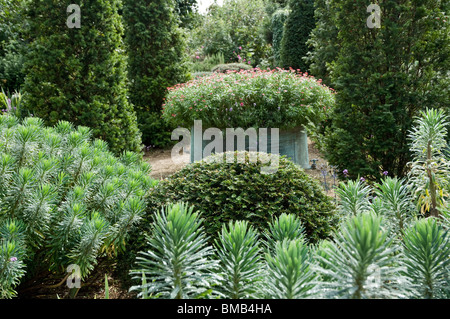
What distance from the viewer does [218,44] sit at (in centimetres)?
1692

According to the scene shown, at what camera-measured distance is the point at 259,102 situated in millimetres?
6375

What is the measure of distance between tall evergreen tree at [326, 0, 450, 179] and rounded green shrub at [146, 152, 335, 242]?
1.46 meters

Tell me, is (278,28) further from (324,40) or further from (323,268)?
(323,268)

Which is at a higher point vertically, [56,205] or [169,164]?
[169,164]

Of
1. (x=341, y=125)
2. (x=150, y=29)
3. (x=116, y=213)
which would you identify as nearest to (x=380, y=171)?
(x=341, y=125)

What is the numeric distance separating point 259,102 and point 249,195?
159 inches

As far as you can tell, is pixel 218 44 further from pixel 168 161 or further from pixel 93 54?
pixel 93 54

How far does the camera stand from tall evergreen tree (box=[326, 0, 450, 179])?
3781 mm

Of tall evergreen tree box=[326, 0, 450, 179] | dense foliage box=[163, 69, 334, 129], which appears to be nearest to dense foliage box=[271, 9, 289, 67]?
dense foliage box=[163, 69, 334, 129]

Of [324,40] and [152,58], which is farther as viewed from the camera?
[152,58]

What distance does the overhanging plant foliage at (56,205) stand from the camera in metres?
1.87

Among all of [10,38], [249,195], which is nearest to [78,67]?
[249,195]

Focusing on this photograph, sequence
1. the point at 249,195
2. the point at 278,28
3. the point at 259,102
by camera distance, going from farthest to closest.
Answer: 1. the point at 278,28
2. the point at 259,102
3. the point at 249,195

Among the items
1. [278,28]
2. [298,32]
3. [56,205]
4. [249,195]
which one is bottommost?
[56,205]
